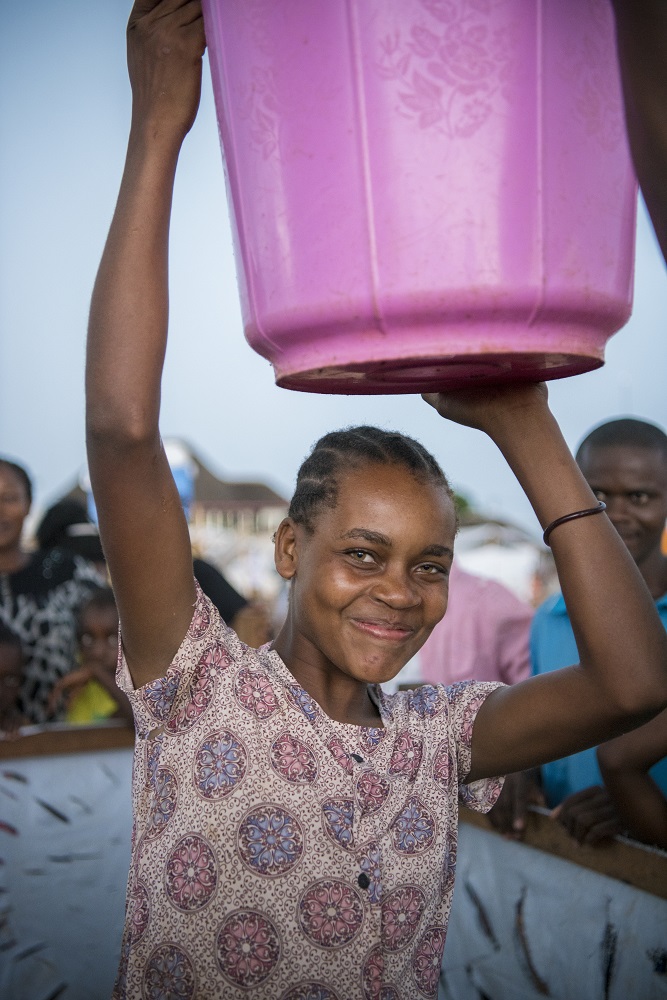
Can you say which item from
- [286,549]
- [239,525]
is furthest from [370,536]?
[239,525]

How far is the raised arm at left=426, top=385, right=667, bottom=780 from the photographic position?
1329 mm

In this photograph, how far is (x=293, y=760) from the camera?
1311mm

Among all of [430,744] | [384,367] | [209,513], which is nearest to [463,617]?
[430,744]

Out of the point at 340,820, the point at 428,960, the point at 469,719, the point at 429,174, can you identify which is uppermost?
the point at 429,174

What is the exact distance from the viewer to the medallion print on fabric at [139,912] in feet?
4.11

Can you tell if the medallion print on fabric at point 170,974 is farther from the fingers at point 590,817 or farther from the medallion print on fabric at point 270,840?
the fingers at point 590,817

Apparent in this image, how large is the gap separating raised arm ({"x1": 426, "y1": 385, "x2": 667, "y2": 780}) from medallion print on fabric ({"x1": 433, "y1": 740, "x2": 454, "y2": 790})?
7 cm

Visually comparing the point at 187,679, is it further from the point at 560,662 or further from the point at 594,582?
the point at 560,662

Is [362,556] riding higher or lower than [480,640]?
higher

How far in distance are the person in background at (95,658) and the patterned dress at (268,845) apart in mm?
2323

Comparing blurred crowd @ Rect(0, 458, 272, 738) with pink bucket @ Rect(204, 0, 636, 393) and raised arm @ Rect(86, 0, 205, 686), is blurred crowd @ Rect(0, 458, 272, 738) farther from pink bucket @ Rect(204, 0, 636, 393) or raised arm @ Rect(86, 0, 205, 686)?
pink bucket @ Rect(204, 0, 636, 393)

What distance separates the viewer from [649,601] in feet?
4.46

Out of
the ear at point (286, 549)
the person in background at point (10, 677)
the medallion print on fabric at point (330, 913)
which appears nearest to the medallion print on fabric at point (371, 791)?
the medallion print on fabric at point (330, 913)

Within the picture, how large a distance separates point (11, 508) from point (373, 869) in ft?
8.93
